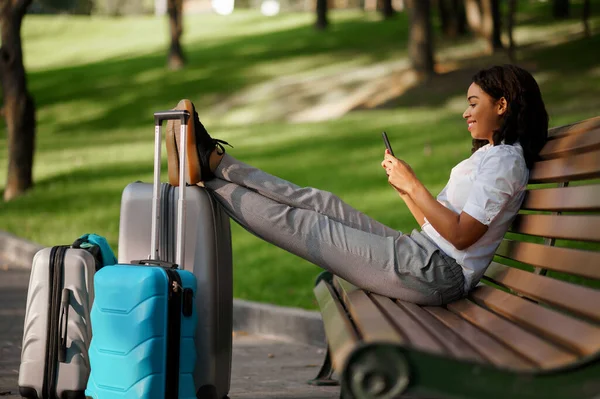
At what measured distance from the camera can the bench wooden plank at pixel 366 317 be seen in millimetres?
2818

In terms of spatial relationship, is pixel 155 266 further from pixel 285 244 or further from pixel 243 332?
pixel 243 332

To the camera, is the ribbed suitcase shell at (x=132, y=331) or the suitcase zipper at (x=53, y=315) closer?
the ribbed suitcase shell at (x=132, y=331)

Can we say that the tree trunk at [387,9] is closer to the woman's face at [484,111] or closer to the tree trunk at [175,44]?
the tree trunk at [175,44]

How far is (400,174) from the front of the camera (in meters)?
4.05

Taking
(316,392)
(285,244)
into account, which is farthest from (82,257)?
(316,392)

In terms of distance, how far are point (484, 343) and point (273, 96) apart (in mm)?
21738

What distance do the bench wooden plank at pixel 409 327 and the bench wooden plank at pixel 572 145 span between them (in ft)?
2.93

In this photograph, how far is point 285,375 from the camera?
212 inches

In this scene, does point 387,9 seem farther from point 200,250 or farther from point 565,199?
point 565,199

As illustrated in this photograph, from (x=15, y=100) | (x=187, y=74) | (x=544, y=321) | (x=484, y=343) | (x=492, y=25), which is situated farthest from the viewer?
(x=187, y=74)

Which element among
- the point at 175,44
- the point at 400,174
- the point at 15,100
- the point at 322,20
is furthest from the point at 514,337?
the point at 322,20

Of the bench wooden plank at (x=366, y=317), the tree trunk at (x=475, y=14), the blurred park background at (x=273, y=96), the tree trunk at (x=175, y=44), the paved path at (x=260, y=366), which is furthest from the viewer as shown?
the tree trunk at (x=175, y=44)

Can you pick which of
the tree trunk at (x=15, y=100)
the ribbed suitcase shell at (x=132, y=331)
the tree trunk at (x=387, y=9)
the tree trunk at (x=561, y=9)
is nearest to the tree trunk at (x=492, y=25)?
the tree trunk at (x=561, y=9)

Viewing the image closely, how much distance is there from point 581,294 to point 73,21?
48424 millimetres
